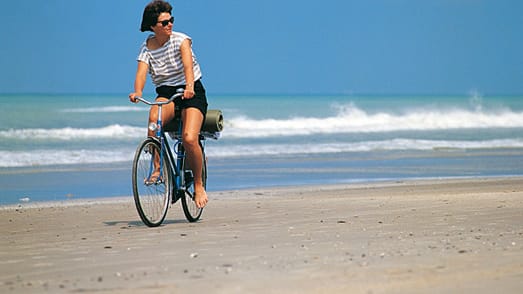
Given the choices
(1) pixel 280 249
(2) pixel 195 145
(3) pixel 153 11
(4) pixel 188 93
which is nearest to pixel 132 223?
(2) pixel 195 145

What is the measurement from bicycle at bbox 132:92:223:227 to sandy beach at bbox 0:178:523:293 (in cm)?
18

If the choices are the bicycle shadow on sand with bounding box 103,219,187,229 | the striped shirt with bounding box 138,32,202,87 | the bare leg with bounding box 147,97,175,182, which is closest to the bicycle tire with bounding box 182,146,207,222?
the bicycle shadow on sand with bounding box 103,219,187,229

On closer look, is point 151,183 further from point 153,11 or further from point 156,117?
point 153,11

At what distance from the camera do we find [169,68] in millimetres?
7066

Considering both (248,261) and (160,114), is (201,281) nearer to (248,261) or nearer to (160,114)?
(248,261)

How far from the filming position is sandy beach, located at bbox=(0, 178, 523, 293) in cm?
416

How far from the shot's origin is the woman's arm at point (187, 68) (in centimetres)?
684

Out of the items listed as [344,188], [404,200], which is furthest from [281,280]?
[344,188]

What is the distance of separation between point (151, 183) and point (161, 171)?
14cm

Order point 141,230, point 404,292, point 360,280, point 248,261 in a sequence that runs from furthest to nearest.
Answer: point 141,230, point 248,261, point 360,280, point 404,292

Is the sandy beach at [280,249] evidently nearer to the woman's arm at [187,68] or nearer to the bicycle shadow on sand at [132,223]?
the bicycle shadow on sand at [132,223]

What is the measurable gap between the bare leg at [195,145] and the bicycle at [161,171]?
2.4 inches

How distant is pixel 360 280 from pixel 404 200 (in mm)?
5003

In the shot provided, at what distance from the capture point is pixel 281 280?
13.8 feet
